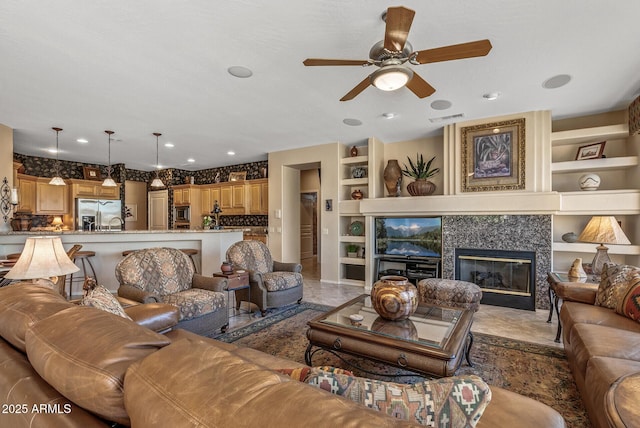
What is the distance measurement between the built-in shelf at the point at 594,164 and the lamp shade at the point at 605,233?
4.74 ft

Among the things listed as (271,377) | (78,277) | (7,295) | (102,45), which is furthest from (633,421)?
(78,277)

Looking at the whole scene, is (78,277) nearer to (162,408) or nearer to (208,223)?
(208,223)

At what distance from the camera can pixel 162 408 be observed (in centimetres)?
64

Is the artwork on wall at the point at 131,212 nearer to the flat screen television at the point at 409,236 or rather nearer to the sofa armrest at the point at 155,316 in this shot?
the flat screen television at the point at 409,236

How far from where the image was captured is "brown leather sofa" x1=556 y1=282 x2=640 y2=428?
1.48 meters

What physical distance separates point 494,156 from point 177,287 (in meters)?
4.60

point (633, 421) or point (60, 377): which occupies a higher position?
point (60, 377)

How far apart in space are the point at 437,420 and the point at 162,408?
24.8 inches

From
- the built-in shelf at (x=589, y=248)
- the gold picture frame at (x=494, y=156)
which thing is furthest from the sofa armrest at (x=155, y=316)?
the built-in shelf at (x=589, y=248)

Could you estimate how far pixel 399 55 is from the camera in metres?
2.33

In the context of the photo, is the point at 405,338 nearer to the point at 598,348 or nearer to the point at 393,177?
the point at 598,348

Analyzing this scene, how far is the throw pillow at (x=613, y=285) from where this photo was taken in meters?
2.43

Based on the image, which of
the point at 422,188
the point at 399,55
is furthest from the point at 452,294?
the point at 399,55

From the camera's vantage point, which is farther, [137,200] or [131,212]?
[137,200]
